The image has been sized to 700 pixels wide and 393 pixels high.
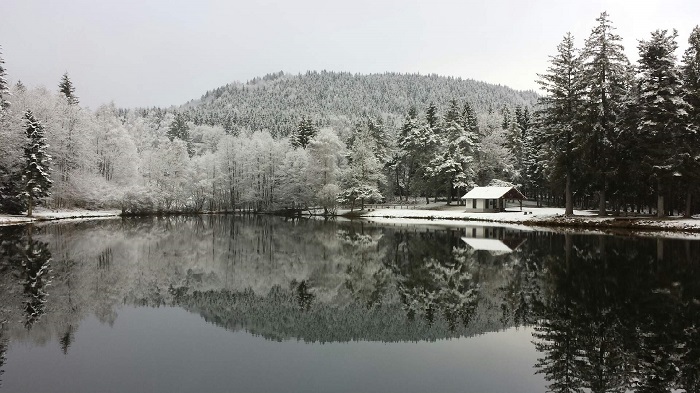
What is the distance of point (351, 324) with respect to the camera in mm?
13867

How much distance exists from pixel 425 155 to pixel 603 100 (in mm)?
36847

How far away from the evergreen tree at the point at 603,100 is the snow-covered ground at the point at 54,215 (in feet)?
197

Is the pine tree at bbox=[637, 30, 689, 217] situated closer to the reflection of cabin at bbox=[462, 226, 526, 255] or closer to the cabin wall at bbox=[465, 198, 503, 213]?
the reflection of cabin at bbox=[462, 226, 526, 255]

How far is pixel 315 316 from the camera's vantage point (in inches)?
575

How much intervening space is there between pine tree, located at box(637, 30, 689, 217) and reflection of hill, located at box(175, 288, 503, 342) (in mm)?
37091

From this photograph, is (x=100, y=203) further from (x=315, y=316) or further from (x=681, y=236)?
(x=681, y=236)

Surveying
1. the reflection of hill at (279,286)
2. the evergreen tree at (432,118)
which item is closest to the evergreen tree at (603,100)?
Result: the reflection of hill at (279,286)

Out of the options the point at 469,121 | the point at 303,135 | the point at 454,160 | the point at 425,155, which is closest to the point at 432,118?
the point at 469,121

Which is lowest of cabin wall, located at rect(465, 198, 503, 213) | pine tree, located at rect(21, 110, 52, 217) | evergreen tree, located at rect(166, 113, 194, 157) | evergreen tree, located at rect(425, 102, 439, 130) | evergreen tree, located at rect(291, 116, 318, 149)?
cabin wall, located at rect(465, 198, 503, 213)

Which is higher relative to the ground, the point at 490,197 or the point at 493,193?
the point at 493,193

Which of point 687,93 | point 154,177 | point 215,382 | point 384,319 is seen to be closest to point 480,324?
point 384,319

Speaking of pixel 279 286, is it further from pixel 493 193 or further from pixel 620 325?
pixel 493 193

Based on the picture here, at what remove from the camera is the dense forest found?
44.5 metres

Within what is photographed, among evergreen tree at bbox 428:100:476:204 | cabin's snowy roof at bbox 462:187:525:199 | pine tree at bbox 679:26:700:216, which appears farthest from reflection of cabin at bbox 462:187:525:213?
pine tree at bbox 679:26:700:216
